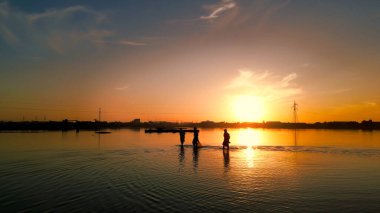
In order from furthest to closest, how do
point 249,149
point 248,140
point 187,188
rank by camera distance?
point 248,140 < point 249,149 < point 187,188

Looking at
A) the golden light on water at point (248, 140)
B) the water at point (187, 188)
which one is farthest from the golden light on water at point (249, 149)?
the water at point (187, 188)

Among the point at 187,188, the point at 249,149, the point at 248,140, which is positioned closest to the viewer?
the point at 187,188

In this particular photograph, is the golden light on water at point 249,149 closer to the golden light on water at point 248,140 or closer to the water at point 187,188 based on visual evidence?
the golden light on water at point 248,140

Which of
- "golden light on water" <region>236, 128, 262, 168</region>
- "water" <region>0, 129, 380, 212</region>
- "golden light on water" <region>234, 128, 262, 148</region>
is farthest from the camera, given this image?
"golden light on water" <region>234, 128, 262, 148</region>

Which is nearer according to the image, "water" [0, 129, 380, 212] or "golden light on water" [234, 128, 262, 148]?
"water" [0, 129, 380, 212]

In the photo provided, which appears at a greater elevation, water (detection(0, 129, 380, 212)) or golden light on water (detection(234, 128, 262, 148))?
water (detection(0, 129, 380, 212))

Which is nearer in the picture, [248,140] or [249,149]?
[249,149]

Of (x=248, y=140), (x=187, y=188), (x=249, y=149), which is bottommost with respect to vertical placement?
(x=248, y=140)

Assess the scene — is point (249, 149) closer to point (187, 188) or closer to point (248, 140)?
point (187, 188)

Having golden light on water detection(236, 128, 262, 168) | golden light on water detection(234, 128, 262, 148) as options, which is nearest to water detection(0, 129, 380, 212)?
golden light on water detection(236, 128, 262, 168)

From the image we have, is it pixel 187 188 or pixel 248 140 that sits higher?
pixel 187 188

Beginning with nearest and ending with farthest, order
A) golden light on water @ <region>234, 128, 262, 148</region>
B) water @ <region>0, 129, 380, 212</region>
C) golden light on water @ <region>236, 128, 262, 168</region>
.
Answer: water @ <region>0, 129, 380, 212</region>
golden light on water @ <region>236, 128, 262, 168</region>
golden light on water @ <region>234, 128, 262, 148</region>

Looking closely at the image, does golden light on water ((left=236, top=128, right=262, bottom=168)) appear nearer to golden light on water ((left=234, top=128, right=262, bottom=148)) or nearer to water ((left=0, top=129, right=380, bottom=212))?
golden light on water ((left=234, top=128, right=262, bottom=148))

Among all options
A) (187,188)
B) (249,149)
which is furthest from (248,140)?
(187,188)
